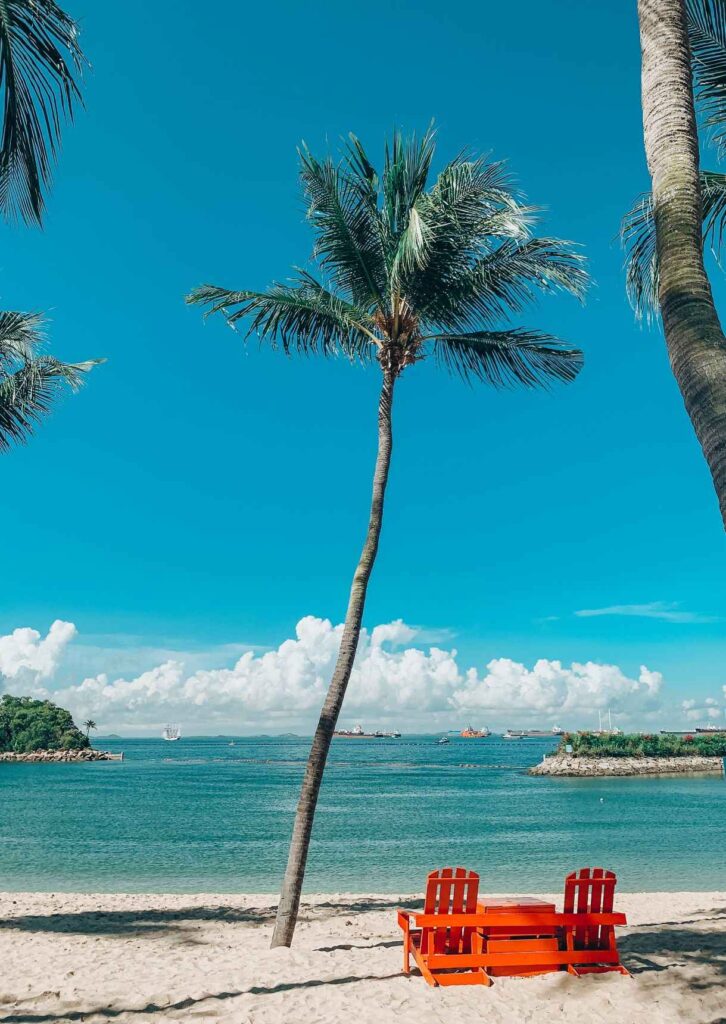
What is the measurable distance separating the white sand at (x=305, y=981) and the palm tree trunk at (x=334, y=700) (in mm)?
586

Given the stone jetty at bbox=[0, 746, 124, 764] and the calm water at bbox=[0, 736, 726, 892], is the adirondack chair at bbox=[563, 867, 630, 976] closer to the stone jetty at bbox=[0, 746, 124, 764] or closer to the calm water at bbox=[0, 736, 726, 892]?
the calm water at bbox=[0, 736, 726, 892]

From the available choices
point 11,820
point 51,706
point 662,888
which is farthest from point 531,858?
point 51,706

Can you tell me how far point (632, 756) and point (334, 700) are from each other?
83282 millimetres

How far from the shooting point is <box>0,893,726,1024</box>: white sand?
6.59 m

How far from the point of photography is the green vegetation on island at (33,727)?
117m

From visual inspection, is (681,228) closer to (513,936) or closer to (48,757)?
(513,936)

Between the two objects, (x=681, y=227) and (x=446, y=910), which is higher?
(x=681, y=227)

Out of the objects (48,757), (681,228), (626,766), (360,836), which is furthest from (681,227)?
(48,757)

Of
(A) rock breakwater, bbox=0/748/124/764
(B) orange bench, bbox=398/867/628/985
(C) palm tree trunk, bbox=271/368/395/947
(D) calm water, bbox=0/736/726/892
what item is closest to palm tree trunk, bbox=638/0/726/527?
(B) orange bench, bbox=398/867/628/985

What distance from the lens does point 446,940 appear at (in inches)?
305

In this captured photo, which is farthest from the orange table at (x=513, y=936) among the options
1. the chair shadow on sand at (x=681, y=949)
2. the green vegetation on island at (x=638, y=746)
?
the green vegetation on island at (x=638, y=746)

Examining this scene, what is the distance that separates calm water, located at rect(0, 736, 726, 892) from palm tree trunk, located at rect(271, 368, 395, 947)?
1082 centimetres

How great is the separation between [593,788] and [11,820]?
46.3 m

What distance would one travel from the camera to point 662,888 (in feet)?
66.7
